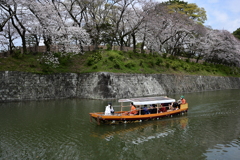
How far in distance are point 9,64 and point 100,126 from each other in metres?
19.5

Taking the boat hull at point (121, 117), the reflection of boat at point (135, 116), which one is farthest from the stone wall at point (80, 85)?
the boat hull at point (121, 117)

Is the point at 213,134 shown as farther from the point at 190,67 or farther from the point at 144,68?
the point at 190,67

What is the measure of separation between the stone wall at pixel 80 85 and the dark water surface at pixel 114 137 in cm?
777

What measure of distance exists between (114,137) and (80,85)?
18.9 metres

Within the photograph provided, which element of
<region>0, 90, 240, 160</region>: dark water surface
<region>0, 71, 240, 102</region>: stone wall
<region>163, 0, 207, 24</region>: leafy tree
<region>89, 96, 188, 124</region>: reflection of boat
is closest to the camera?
<region>0, 90, 240, 160</region>: dark water surface

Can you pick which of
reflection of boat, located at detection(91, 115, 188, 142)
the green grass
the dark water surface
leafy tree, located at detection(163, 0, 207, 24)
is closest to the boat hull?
the dark water surface

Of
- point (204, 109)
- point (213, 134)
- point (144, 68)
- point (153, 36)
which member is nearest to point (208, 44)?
point (153, 36)

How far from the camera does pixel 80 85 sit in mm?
30469

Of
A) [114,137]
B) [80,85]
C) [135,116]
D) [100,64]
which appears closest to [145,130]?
[135,116]

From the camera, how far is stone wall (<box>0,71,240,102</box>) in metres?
25.4

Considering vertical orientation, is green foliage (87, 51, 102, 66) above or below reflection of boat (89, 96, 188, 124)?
above

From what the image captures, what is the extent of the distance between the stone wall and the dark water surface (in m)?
7.77

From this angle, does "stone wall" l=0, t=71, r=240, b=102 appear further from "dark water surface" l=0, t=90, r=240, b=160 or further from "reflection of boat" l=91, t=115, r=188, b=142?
"reflection of boat" l=91, t=115, r=188, b=142

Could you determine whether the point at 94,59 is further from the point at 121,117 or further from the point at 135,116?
the point at 121,117
